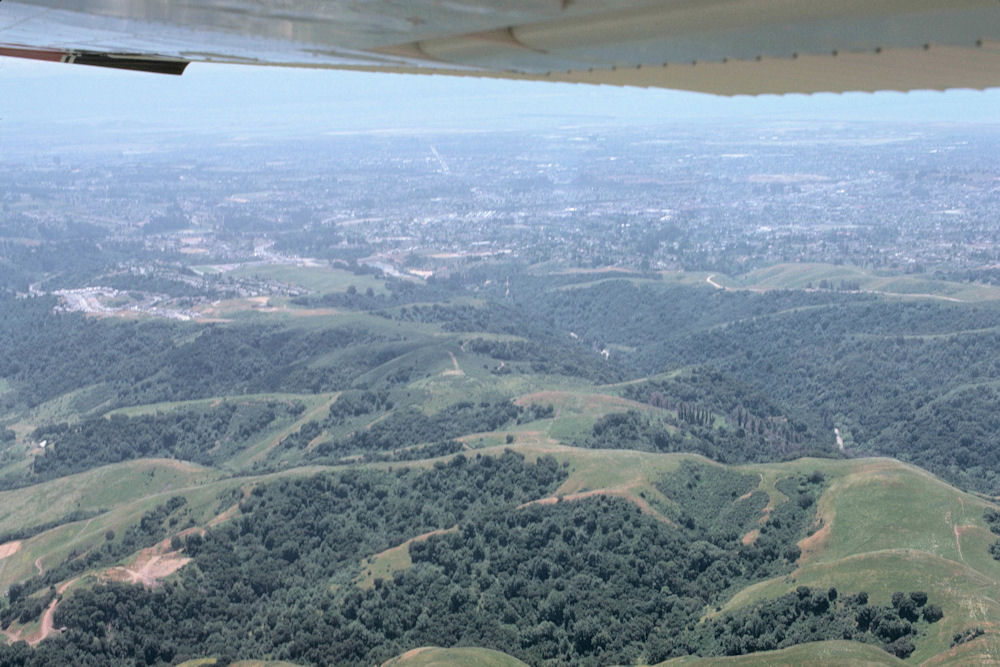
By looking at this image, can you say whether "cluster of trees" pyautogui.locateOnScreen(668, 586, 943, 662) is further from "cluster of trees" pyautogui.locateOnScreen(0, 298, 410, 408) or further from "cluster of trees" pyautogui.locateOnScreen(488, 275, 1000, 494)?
"cluster of trees" pyautogui.locateOnScreen(0, 298, 410, 408)

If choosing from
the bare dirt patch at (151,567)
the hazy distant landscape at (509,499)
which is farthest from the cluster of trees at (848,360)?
the bare dirt patch at (151,567)

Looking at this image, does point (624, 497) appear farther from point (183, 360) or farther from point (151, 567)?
point (183, 360)

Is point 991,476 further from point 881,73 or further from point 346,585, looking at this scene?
point 881,73

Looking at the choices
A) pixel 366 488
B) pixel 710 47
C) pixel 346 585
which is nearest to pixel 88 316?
pixel 366 488

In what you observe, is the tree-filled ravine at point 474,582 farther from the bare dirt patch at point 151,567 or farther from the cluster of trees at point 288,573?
the bare dirt patch at point 151,567

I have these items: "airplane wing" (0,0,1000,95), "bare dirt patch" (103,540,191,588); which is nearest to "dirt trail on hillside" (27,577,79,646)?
"bare dirt patch" (103,540,191,588)

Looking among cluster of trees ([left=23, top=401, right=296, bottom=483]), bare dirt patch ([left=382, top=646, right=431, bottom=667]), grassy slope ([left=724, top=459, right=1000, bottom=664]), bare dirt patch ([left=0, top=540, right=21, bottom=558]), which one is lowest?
cluster of trees ([left=23, top=401, right=296, bottom=483])

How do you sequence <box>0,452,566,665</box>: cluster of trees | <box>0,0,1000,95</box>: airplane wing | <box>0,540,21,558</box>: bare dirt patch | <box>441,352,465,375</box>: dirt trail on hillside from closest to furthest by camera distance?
<box>0,0,1000,95</box>: airplane wing < <box>0,452,566,665</box>: cluster of trees < <box>0,540,21,558</box>: bare dirt patch < <box>441,352,465,375</box>: dirt trail on hillside
